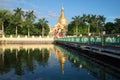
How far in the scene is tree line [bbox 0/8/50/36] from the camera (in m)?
110

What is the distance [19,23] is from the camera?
110750 millimetres

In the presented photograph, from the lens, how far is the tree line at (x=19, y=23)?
109875mm

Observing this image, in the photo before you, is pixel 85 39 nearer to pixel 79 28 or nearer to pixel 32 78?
pixel 32 78

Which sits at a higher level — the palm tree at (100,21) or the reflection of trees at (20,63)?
the palm tree at (100,21)

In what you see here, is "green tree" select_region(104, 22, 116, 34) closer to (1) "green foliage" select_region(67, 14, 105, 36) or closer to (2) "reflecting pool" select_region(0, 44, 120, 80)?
(1) "green foliage" select_region(67, 14, 105, 36)

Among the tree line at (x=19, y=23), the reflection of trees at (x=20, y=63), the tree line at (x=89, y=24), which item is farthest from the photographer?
the tree line at (x=89, y=24)

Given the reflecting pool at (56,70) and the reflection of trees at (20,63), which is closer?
the reflecting pool at (56,70)

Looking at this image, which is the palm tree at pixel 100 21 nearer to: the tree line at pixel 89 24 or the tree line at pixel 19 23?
the tree line at pixel 89 24

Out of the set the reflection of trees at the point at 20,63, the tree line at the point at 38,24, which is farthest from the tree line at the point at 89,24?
the reflection of trees at the point at 20,63

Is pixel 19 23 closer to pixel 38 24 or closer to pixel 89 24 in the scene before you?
pixel 38 24

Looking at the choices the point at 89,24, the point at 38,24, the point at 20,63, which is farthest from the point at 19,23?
the point at 20,63

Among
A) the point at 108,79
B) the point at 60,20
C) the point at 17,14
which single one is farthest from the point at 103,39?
the point at 60,20

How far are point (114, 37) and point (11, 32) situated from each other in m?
98.8

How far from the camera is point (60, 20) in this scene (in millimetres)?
190125
